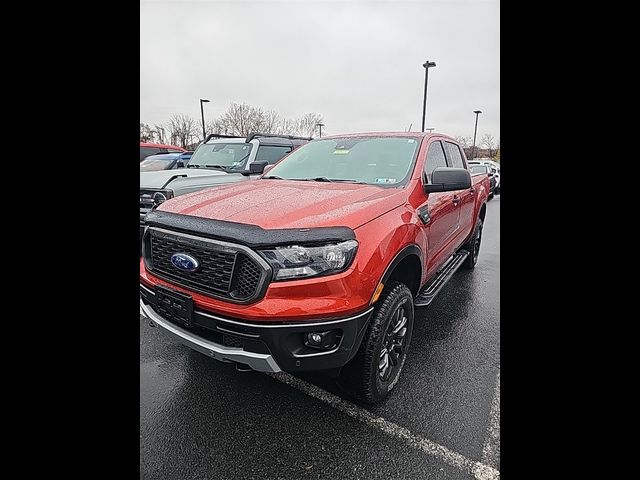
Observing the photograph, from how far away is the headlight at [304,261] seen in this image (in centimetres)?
190

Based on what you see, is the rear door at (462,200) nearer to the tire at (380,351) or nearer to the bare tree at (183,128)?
the tire at (380,351)

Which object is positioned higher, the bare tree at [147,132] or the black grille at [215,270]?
the bare tree at [147,132]

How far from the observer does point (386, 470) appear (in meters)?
1.96

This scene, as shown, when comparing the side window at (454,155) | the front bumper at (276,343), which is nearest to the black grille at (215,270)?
the front bumper at (276,343)

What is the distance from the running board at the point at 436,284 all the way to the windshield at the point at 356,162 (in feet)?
3.14

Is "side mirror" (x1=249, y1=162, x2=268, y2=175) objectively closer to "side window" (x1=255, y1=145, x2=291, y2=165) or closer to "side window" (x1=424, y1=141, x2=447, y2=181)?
"side window" (x1=424, y1=141, x2=447, y2=181)

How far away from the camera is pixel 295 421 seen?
232 centimetres

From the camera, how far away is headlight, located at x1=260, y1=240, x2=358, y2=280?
190 centimetres

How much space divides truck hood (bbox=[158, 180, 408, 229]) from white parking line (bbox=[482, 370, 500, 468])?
58.5 inches
